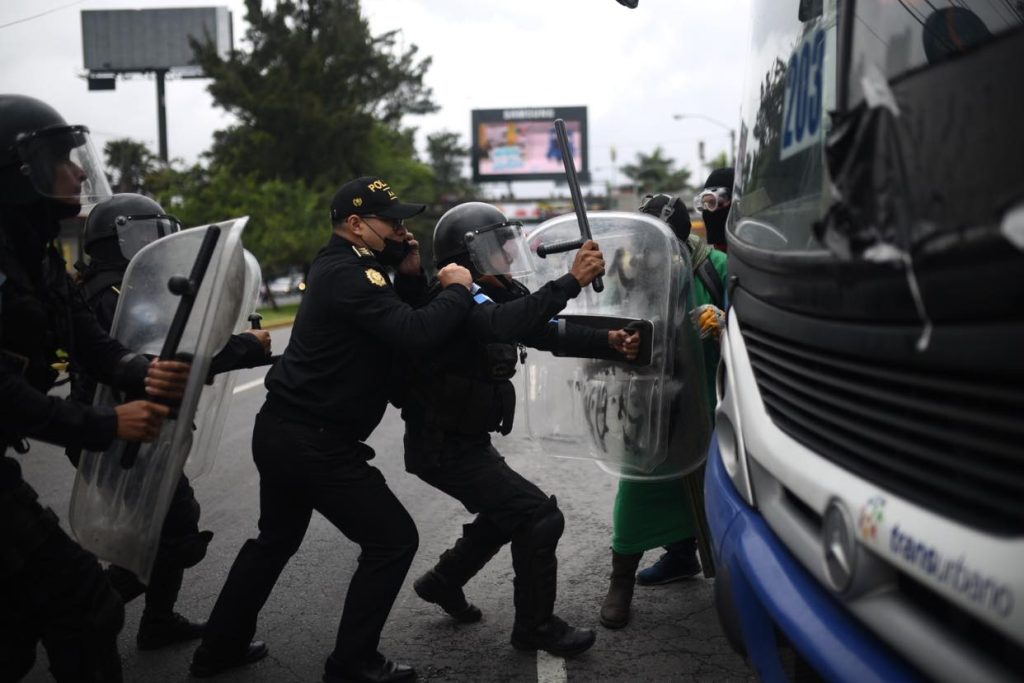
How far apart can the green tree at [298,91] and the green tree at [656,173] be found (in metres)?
47.1

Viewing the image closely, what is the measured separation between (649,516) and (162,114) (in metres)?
47.2

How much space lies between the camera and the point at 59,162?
9.39ft

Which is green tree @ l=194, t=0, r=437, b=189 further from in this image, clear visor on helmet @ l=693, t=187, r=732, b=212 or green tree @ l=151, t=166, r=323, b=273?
clear visor on helmet @ l=693, t=187, r=732, b=212

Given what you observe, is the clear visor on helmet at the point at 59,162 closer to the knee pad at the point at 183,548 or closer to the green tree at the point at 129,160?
the knee pad at the point at 183,548

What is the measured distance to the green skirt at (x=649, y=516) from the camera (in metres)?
4.11

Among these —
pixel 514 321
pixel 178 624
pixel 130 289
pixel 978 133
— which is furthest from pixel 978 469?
pixel 178 624

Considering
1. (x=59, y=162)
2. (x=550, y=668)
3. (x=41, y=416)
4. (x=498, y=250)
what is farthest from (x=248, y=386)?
(x=41, y=416)

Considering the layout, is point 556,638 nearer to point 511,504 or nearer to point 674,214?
point 511,504

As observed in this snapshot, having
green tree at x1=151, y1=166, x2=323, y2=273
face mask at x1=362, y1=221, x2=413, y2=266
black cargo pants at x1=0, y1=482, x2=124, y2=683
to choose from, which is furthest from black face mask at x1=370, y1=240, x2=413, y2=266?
green tree at x1=151, y1=166, x2=323, y2=273

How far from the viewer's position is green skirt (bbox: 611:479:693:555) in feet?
13.5

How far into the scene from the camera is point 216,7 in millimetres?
56062

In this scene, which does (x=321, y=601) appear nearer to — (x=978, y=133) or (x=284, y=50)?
(x=978, y=133)

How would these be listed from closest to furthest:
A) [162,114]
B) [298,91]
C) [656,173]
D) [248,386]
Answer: [248,386], [298,91], [162,114], [656,173]

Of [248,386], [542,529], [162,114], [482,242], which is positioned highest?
[162,114]
